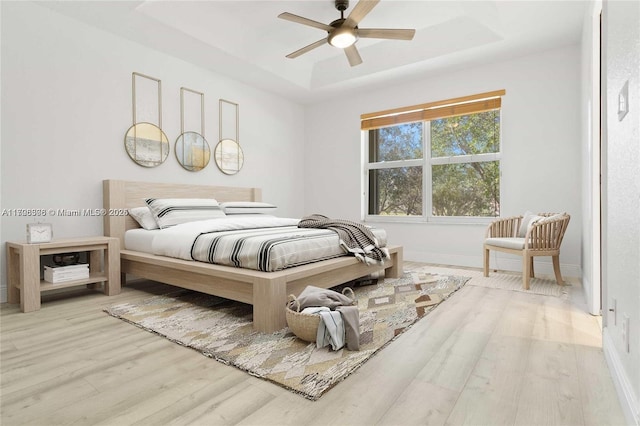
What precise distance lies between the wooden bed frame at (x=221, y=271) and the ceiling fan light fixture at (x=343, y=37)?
1.92 metres

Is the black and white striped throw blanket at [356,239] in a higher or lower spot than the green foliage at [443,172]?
lower

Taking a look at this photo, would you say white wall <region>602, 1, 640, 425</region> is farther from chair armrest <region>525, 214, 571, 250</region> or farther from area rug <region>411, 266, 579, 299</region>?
chair armrest <region>525, 214, 571, 250</region>

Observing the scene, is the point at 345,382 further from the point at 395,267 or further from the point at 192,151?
the point at 192,151

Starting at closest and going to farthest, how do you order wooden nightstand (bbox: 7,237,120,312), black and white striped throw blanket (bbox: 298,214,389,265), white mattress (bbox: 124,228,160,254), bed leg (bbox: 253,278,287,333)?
bed leg (bbox: 253,278,287,333) → wooden nightstand (bbox: 7,237,120,312) → black and white striped throw blanket (bbox: 298,214,389,265) → white mattress (bbox: 124,228,160,254)

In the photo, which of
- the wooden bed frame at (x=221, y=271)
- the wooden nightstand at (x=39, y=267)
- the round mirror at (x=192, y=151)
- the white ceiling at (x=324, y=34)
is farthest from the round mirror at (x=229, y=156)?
the wooden nightstand at (x=39, y=267)

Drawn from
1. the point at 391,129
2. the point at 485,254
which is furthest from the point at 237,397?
the point at 391,129

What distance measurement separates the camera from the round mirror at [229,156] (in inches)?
185

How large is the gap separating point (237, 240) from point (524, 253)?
2.55 metres

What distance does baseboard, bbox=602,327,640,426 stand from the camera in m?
1.17

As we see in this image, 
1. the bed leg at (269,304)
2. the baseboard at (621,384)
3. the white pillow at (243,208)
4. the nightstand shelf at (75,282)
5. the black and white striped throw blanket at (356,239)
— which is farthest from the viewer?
the white pillow at (243,208)

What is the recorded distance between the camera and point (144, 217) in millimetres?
3590

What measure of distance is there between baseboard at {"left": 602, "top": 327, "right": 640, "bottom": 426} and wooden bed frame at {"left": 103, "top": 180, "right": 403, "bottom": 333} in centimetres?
158

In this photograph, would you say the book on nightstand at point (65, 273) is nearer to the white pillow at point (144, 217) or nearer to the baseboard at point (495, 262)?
the white pillow at point (144, 217)

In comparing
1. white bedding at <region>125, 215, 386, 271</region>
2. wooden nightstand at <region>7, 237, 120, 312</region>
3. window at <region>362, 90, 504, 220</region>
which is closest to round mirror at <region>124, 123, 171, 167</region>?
white bedding at <region>125, 215, 386, 271</region>
